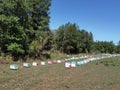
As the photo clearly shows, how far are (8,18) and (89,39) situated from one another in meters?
62.3

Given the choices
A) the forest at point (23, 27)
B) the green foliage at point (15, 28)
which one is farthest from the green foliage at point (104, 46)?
the green foliage at point (15, 28)

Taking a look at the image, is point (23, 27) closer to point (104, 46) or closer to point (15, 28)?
point (15, 28)

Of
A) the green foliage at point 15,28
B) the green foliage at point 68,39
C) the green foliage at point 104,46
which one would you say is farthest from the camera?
the green foliage at point 104,46

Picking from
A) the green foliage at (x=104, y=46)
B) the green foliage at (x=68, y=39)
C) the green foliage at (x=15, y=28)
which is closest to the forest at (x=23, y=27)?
the green foliage at (x=15, y=28)

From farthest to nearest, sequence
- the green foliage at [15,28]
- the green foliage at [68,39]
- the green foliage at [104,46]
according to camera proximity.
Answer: the green foliage at [104,46]
the green foliage at [68,39]
the green foliage at [15,28]

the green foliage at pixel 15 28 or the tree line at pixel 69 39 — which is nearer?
the green foliage at pixel 15 28

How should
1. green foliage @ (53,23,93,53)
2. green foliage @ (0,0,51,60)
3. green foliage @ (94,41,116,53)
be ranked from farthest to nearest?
green foliage @ (94,41,116,53), green foliage @ (53,23,93,53), green foliage @ (0,0,51,60)

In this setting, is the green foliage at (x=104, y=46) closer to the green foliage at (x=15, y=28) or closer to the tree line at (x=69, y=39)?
the tree line at (x=69, y=39)

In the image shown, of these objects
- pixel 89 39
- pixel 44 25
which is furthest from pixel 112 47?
pixel 44 25

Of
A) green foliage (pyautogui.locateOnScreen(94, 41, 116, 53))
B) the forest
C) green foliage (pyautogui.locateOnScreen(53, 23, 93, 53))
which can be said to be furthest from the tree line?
green foliage (pyautogui.locateOnScreen(94, 41, 116, 53))


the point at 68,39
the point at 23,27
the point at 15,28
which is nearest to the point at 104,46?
the point at 68,39

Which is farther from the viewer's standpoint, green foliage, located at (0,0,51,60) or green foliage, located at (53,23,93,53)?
green foliage, located at (53,23,93,53)

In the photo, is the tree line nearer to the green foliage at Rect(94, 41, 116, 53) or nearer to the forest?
the forest

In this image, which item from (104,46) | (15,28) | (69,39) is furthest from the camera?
(104,46)
